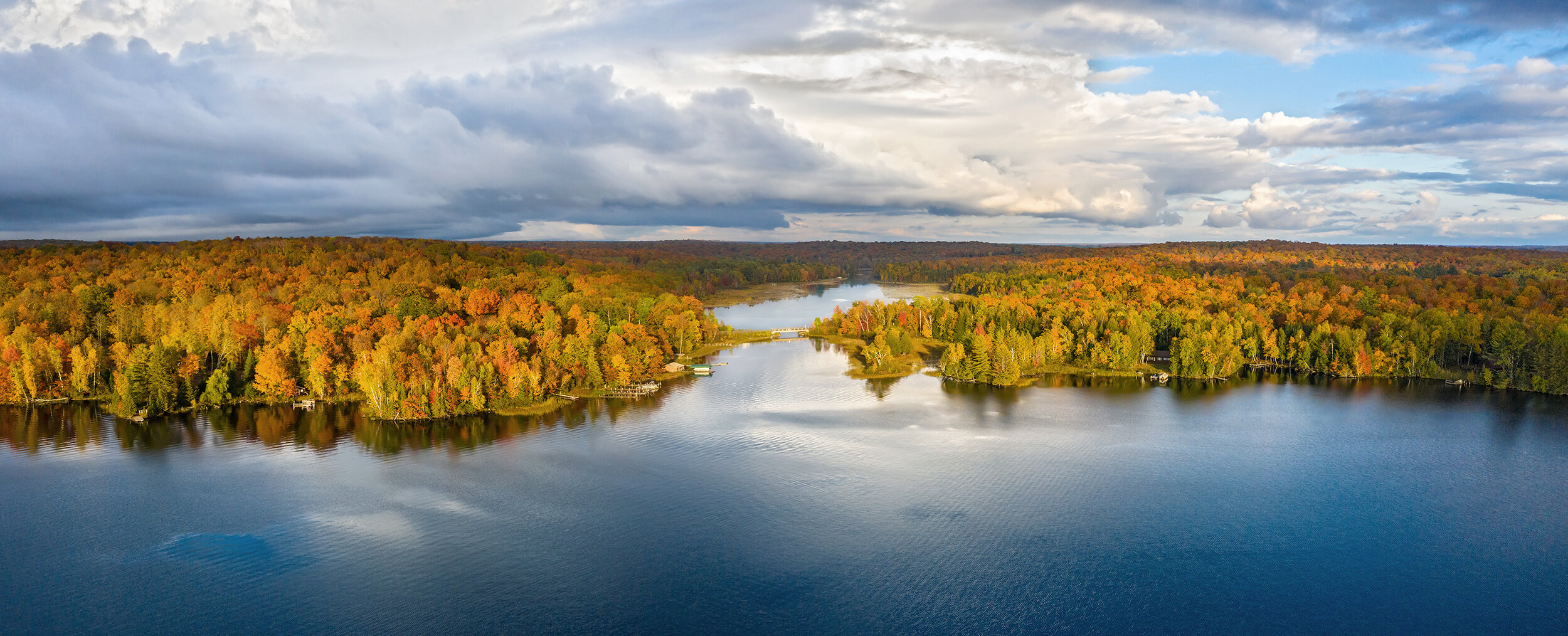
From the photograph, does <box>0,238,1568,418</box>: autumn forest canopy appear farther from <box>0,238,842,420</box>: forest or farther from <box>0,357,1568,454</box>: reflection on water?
<box>0,357,1568,454</box>: reflection on water

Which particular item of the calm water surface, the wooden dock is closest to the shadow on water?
the calm water surface

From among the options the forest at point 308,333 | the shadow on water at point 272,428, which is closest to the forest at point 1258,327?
the forest at point 308,333

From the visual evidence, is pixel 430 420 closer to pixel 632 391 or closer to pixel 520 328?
pixel 632 391

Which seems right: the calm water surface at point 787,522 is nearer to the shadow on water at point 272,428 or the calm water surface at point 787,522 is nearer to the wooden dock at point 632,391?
the shadow on water at point 272,428

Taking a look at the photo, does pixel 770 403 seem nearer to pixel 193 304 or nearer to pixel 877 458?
pixel 877 458

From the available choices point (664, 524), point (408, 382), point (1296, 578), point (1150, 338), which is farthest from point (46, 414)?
point (1150, 338)

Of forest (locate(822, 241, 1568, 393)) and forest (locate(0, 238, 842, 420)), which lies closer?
forest (locate(0, 238, 842, 420))

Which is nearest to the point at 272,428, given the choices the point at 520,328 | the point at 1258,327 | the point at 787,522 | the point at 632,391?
the point at 520,328
